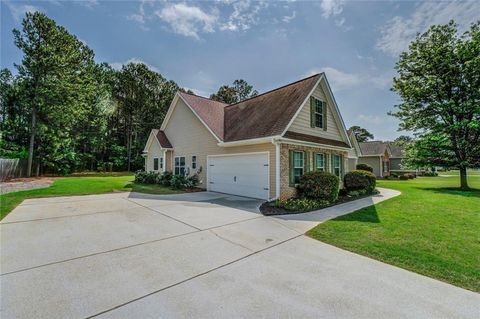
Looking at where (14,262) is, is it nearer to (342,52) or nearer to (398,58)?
(342,52)

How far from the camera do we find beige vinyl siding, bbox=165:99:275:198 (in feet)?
40.7

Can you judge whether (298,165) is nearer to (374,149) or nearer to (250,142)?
(250,142)

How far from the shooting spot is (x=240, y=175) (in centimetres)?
1174

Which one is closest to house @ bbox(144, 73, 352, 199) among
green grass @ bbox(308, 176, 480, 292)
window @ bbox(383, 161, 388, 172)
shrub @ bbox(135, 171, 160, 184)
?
shrub @ bbox(135, 171, 160, 184)

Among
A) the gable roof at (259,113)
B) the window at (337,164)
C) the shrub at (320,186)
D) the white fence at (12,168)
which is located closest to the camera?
the shrub at (320,186)

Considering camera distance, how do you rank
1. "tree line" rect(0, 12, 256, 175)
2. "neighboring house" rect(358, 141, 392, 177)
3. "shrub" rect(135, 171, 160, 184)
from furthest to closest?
1. "neighboring house" rect(358, 141, 392, 177)
2. "tree line" rect(0, 12, 256, 175)
3. "shrub" rect(135, 171, 160, 184)

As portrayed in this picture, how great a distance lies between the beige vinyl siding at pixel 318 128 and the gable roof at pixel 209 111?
14.1ft

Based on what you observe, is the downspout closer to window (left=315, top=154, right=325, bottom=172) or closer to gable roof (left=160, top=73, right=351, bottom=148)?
gable roof (left=160, top=73, right=351, bottom=148)

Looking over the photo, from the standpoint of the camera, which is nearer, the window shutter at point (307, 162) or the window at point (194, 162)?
the window shutter at point (307, 162)

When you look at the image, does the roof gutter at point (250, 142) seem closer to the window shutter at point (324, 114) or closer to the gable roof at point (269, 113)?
the gable roof at point (269, 113)

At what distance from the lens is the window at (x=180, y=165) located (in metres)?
15.9

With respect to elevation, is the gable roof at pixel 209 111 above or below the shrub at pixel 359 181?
above

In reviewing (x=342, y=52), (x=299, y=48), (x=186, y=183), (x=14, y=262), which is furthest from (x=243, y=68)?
(x=14, y=262)

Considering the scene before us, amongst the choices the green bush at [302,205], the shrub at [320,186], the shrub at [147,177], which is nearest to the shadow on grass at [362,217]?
the green bush at [302,205]
